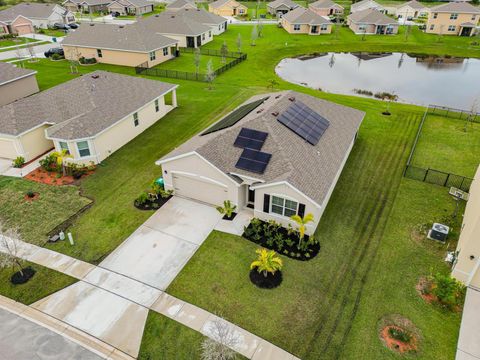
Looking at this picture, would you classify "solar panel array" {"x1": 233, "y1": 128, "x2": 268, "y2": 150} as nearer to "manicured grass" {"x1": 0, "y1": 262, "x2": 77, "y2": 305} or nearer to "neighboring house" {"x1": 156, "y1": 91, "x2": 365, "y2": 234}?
"neighboring house" {"x1": 156, "y1": 91, "x2": 365, "y2": 234}

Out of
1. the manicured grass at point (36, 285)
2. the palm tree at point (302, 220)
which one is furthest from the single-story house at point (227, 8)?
the manicured grass at point (36, 285)

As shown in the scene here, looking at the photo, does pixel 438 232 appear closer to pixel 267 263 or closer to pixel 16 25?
pixel 267 263

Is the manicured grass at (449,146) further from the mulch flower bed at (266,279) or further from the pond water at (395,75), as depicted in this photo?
the mulch flower bed at (266,279)

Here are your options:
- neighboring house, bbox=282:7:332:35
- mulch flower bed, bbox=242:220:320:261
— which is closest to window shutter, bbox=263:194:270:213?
mulch flower bed, bbox=242:220:320:261

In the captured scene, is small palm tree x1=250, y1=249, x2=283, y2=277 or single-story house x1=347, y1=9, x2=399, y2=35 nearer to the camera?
small palm tree x1=250, y1=249, x2=283, y2=277

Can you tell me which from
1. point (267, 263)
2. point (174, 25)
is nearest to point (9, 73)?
point (174, 25)

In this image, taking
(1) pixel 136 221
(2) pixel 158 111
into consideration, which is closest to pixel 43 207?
(1) pixel 136 221
